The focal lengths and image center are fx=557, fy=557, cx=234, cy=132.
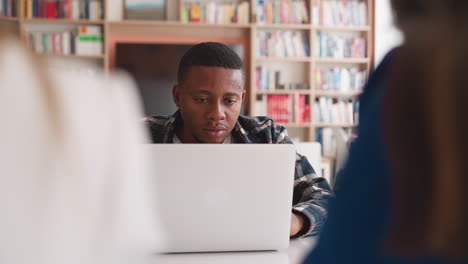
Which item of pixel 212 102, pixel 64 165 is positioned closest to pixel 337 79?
pixel 212 102

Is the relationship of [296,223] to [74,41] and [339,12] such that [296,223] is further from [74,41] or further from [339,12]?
[339,12]

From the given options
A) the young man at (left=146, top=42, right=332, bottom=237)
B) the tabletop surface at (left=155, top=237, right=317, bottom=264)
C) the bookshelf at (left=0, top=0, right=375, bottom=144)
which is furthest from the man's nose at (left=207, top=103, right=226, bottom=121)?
the bookshelf at (left=0, top=0, right=375, bottom=144)

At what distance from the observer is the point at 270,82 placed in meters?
5.28

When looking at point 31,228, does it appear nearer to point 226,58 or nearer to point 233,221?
point 233,221

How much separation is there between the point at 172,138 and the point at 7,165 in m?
1.35

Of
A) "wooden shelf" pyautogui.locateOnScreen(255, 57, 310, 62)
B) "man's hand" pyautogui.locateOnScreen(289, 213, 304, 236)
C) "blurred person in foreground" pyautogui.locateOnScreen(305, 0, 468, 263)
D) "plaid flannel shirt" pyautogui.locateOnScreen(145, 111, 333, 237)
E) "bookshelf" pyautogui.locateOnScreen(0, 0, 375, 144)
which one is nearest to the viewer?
"blurred person in foreground" pyautogui.locateOnScreen(305, 0, 468, 263)

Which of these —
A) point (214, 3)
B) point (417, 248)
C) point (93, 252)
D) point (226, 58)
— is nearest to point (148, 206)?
point (93, 252)

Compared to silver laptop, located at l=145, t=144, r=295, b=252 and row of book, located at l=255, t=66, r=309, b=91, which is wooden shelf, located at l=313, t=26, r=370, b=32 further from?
silver laptop, located at l=145, t=144, r=295, b=252

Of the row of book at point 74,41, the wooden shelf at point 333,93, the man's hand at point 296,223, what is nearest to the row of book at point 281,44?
the wooden shelf at point 333,93

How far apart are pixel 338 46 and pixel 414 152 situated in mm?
5141

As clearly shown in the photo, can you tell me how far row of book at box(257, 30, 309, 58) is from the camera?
5250mm

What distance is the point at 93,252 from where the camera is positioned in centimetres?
50

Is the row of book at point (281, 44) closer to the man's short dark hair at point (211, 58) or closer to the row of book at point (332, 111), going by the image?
the row of book at point (332, 111)

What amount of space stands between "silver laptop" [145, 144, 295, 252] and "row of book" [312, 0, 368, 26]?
439 centimetres
